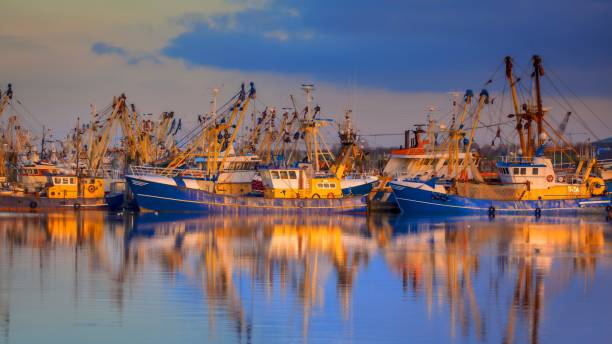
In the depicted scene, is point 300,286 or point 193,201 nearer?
point 300,286

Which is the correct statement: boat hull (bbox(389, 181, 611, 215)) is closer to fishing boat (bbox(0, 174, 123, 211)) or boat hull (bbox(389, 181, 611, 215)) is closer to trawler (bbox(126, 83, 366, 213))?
trawler (bbox(126, 83, 366, 213))

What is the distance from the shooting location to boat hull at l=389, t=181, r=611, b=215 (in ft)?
198

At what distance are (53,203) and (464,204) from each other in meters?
27.2

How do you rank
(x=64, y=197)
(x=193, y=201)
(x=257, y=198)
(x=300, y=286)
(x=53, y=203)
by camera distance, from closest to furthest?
(x=300, y=286) → (x=193, y=201) → (x=257, y=198) → (x=53, y=203) → (x=64, y=197)

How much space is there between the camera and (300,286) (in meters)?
24.3

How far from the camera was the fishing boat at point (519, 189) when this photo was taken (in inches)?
2383

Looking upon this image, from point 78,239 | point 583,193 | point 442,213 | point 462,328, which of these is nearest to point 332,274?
point 462,328

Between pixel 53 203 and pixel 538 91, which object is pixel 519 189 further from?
pixel 53 203

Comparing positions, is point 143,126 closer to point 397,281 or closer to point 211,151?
point 211,151

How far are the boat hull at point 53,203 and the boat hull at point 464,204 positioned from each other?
64.3 ft

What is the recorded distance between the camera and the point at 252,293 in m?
22.8

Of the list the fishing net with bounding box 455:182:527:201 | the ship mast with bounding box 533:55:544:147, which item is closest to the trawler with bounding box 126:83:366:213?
the fishing net with bounding box 455:182:527:201

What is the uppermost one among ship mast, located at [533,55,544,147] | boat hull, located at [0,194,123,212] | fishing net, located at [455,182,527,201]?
ship mast, located at [533,55,544,147]

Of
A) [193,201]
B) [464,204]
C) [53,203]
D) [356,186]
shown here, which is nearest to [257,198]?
[193,201]
